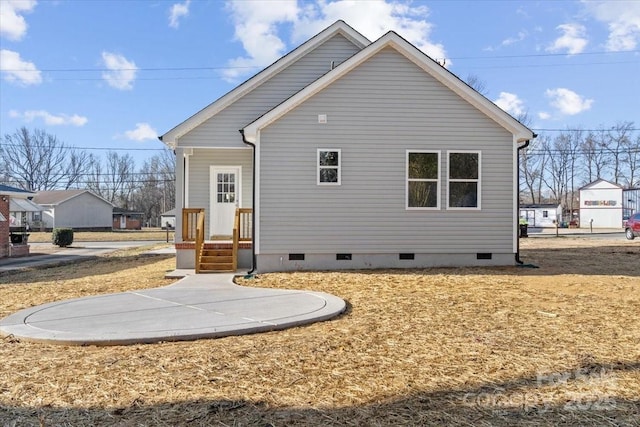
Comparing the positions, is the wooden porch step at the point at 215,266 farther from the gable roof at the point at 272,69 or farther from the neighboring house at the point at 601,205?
the neighboring house at the point at 601,205

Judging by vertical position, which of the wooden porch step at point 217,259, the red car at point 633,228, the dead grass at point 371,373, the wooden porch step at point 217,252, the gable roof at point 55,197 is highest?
the gable roof at point 55,197

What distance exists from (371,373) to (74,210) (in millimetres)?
56961

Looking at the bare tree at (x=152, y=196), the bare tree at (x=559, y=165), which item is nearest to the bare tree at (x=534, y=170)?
the bare tree at (x=559, y=165)

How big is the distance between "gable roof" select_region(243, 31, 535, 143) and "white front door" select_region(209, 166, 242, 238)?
3.00m

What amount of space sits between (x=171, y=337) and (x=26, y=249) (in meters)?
19.4

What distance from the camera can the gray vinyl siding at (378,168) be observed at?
36.2ft

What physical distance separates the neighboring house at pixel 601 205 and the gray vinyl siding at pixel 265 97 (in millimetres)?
44246

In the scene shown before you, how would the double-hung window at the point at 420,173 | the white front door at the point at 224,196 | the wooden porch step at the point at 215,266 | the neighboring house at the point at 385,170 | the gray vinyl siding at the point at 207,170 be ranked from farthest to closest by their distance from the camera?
the white front door at the point at 224,196
the gray vinyl siding at the point at 207,170
the double-hung window at the point at 420,173
the wooden porch step at the point at 215,266
the neighboring house at the point at 385,170

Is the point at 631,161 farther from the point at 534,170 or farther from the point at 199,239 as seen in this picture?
the point at 199,239

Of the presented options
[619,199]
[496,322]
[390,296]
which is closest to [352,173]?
[390,296]

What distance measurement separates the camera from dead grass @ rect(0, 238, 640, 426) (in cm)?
332

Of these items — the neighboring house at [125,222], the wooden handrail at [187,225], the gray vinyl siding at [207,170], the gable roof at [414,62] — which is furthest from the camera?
the neighboring house at [125,222]

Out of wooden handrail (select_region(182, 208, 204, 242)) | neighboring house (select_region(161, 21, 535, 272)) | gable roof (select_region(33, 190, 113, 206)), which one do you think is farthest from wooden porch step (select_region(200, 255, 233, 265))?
gable roof (select_region(33, 190, 113, 206))

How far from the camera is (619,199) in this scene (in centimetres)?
4819
